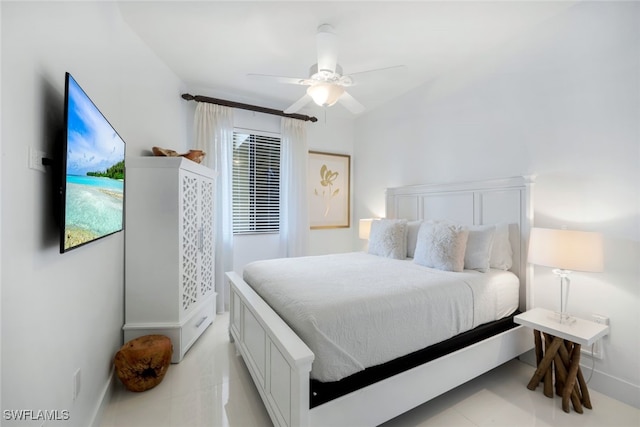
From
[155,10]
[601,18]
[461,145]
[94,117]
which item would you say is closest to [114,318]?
[94,117]

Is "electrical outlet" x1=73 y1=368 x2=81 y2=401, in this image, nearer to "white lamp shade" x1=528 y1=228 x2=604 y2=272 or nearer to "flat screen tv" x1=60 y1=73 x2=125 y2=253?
"flat screen tv" x1=60 y1=73 x2=125 y2=253

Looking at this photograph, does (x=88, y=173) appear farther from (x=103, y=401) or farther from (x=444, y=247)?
(x=444, y=247)

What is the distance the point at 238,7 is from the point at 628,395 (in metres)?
3.83

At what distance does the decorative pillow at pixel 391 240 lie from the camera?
2.85 meters

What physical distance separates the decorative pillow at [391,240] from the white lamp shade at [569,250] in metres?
1.13

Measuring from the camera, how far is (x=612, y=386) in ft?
6.19

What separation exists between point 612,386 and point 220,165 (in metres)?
4.04

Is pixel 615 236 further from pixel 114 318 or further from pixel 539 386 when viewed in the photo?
pixel 114 318

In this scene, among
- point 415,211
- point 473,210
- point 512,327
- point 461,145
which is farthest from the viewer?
point 415,211

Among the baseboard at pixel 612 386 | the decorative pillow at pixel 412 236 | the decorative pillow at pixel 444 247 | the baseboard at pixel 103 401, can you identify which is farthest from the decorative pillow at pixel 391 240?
the baseboard at pixel 103 401

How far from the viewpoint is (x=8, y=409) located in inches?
34.1

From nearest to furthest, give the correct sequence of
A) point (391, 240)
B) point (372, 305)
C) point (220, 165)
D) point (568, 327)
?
point (372, 305)
point (568, 327)
point (391, 240)
point (220, 165)

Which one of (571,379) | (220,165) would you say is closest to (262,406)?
(571,379)

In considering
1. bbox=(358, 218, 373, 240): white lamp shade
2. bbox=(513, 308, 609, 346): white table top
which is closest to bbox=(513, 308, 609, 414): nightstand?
bbox=(513, 308, 609, 346): white table top
